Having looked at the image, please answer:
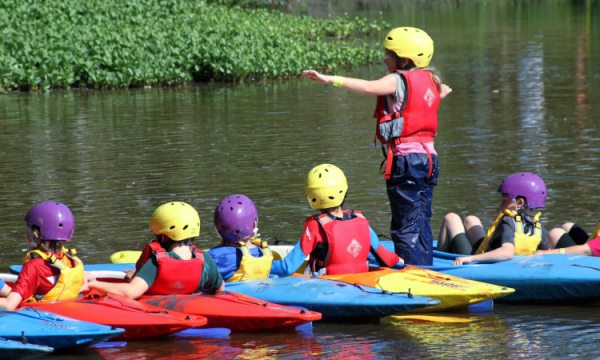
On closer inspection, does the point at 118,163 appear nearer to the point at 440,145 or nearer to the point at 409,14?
the point at 440,145

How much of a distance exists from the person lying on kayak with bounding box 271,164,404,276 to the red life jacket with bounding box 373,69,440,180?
500 millimetres

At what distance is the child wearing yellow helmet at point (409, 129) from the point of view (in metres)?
8.78

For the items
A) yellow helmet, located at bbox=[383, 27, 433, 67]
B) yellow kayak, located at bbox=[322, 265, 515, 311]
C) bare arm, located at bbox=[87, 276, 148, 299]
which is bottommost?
yellow kayak, located at bbox=[322, 265, 515, 311]

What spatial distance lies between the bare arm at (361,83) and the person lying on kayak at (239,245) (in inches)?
38.1

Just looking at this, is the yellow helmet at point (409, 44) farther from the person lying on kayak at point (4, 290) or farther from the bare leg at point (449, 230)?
the person lying on kayak at point (4, 290)

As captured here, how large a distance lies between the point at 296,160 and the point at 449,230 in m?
6.13

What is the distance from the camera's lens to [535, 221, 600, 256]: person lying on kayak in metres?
9.08

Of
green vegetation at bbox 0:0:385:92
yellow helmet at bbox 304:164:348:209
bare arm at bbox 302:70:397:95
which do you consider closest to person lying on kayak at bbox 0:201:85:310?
yellow helmet at bbox 304:164:348:209

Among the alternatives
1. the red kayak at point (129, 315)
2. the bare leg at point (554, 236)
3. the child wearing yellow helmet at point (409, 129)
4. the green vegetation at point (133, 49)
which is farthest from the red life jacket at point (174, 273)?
the green vegetation at point (133, 49)

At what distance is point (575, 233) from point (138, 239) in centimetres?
403

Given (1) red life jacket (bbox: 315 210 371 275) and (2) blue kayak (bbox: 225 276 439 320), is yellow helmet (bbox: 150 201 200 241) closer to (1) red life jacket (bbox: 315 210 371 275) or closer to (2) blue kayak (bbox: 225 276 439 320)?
(2) blue kayak (bbox: 225 276 439 320)

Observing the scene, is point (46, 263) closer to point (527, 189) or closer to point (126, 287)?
point (126, 287)

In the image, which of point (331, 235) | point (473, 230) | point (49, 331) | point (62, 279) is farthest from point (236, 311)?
point (473, 230)

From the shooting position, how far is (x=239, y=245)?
8.62m
